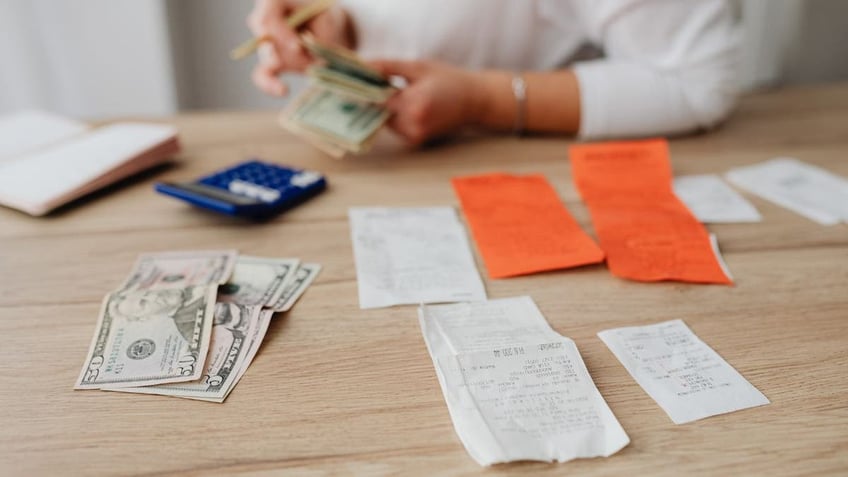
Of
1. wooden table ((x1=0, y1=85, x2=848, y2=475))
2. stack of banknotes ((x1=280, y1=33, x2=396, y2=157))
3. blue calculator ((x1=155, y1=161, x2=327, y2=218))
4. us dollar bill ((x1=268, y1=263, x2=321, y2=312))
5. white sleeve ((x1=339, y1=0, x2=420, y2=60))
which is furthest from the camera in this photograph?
white sleeve ((x1=339, y1=0, x2=420, y2=60))

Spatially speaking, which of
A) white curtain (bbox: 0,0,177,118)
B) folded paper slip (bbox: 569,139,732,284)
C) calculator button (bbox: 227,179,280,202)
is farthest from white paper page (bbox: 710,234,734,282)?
white curtain (bbox: 0,0,177,118)

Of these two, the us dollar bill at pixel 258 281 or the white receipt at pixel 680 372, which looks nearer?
the white receipt at pixel 680 372

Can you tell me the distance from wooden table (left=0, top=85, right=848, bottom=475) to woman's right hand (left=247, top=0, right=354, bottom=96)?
0.62 feet

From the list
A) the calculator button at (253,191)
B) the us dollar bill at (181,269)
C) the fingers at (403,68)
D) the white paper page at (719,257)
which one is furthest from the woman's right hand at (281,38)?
the white paper page at (719,257)

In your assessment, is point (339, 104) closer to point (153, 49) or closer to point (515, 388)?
point (515, 388)

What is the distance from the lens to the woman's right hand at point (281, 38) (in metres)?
1.04

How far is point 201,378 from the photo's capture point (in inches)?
21.2

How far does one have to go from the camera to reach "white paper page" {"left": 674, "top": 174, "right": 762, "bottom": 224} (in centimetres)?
81

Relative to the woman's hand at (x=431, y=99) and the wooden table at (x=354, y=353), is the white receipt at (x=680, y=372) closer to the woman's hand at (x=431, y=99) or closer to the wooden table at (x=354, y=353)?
the wooden table at (x=354, y=353)

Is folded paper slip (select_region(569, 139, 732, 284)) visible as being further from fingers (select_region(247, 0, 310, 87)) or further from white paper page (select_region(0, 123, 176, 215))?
white paper page (select_region(0, 123, 176, 215))

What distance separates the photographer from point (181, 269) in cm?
69

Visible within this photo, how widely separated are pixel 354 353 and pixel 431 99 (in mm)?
495

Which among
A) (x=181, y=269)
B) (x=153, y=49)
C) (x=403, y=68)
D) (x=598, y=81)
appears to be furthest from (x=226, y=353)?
A: (x=153, y=49)

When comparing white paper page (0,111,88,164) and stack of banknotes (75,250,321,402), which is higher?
stack of banknotes (75,250,321,402)
